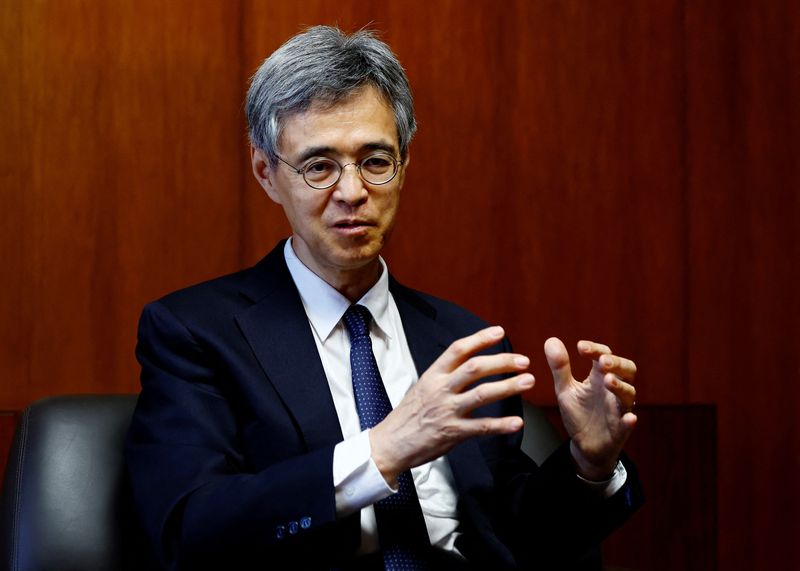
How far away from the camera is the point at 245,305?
1896 millimetres

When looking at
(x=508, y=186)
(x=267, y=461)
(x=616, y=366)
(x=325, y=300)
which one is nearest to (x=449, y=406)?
(x=616, y=366)

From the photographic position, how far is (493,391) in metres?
1.48

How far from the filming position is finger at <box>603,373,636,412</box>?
1.64m

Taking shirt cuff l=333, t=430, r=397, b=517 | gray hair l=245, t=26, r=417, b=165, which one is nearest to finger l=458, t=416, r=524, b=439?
shirt cuff l=333, t=430, r=397, b=517

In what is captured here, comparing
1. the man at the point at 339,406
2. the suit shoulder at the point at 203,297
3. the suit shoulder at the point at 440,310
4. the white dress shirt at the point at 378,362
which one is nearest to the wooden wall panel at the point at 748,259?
the suit shoulder at the point at 440,310

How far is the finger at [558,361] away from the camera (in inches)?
64.7

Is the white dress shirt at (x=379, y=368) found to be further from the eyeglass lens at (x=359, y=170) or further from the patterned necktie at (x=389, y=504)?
the eyeglass lens at (x=359, y=170)

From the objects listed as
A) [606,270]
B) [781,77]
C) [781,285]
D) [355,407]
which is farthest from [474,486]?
[781,77]

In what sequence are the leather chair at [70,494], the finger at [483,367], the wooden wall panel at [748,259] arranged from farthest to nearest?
the wooden wall panel at [748,259]
the leather chair at [70,494]
the finger at [483,367]

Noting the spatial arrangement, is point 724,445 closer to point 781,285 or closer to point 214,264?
point 781,285

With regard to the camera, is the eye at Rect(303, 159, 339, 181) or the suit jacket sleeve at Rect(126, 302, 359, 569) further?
the eye at Rect(303, 159, 339, 181)

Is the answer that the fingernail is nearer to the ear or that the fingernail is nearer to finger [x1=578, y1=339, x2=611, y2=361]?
finger [x1=578, y1=339, x2=611, y2=361]

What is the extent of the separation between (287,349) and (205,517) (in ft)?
1.15

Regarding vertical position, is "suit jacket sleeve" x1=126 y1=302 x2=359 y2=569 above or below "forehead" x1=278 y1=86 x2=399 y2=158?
below
